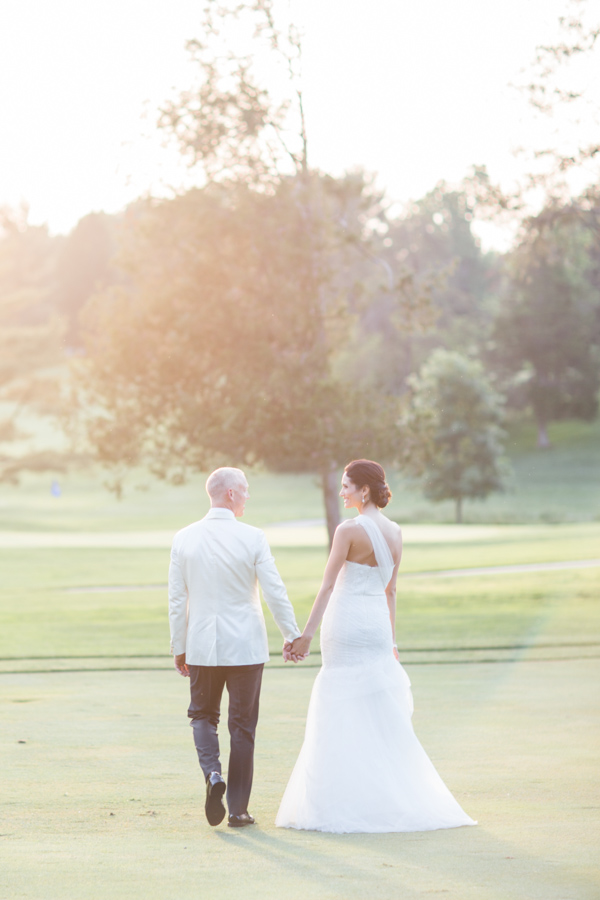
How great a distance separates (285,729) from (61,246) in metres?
103

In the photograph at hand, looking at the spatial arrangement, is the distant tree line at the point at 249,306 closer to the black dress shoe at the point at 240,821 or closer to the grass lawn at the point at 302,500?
the black dress shoe at the point at 240,821

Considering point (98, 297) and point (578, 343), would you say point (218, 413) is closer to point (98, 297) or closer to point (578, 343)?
point (98, 297)

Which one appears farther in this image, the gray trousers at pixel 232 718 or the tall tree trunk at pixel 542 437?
the tall tree trunk at pixel 542 437

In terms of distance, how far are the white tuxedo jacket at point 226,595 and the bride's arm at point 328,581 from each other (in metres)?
0.07

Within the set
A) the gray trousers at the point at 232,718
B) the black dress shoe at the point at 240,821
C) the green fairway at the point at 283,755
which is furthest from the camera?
the gray trousers at the point at 232,718

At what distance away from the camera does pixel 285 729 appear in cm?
944

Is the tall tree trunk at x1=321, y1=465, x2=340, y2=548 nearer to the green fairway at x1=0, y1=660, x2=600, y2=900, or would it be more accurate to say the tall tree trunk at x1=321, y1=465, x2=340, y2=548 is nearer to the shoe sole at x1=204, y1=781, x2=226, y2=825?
the green fairway at x1=0, y1=660, x2=600, y2=900

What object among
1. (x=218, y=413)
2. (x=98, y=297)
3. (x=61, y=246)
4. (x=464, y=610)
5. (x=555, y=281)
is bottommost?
(x=464, y=610)

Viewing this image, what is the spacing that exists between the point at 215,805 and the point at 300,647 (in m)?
0.96

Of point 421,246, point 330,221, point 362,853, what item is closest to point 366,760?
point 362,853

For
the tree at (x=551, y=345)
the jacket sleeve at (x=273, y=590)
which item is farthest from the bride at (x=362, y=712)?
the tree at (x=551, y=345)

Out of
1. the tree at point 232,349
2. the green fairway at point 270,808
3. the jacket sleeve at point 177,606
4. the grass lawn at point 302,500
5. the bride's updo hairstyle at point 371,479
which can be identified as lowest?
the grass lawn at point 302,500

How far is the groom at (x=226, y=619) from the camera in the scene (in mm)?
6504

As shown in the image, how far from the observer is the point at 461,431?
55.0 m
